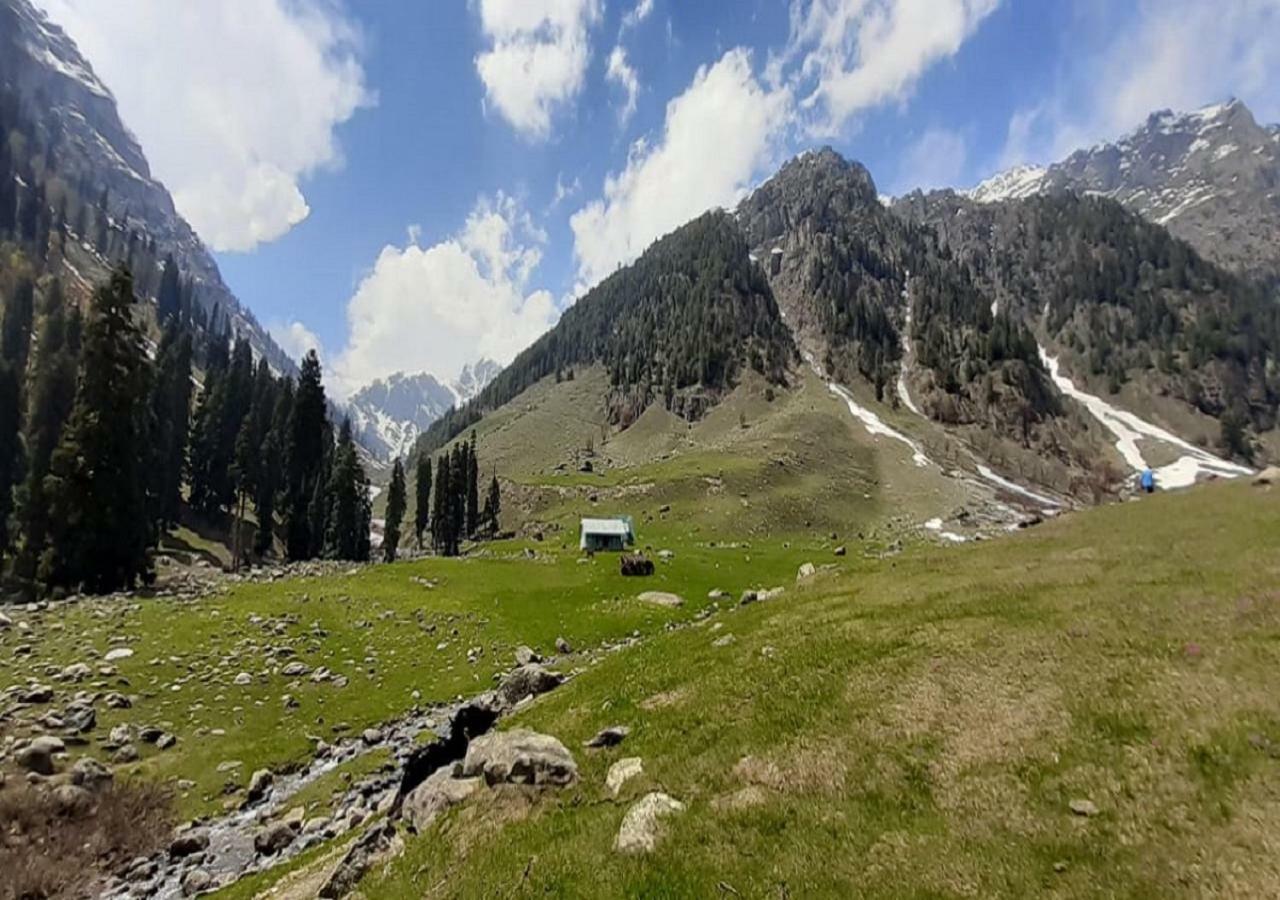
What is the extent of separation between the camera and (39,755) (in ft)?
85.6

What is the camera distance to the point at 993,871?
39.1ft

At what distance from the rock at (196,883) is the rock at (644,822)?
50.1 feet

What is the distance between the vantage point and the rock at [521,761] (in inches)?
707

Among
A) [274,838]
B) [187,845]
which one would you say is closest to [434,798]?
[274,838]

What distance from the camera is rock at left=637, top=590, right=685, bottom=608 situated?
5472cm

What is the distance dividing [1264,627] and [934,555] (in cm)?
2375

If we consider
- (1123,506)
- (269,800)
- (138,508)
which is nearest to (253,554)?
(138,508)

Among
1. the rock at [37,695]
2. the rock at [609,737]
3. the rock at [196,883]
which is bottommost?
the rock at [196,883]

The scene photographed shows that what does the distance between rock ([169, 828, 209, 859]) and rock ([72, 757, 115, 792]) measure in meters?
4.28

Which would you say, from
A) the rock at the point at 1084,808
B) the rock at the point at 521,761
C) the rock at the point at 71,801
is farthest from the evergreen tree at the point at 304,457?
the rock at the point at 1084,808

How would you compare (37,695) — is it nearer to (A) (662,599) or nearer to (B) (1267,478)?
(A) (662,599)

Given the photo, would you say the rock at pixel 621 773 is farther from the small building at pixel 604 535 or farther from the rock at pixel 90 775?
the small building at pixel 604 535

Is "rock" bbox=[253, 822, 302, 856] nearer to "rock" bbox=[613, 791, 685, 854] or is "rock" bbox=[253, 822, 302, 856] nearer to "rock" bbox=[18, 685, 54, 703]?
"rock" bbox=[18, 685, 54, 703]

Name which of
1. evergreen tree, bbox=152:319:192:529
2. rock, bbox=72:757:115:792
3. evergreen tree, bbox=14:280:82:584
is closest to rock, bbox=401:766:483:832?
rock, bbox=72:757:115:792
